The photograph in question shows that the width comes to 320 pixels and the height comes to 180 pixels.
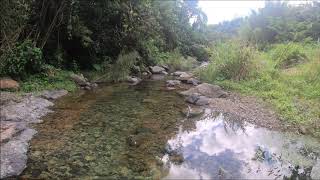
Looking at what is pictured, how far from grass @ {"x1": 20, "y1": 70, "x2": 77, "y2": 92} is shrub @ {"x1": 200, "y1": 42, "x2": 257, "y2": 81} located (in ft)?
17.3

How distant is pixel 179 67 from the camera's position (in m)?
19.1

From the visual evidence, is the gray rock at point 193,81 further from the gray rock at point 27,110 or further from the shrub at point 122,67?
the gray rock at point 27,110

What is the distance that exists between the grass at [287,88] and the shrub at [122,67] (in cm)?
295

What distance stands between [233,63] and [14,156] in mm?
8920

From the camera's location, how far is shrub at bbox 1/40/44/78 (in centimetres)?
1023

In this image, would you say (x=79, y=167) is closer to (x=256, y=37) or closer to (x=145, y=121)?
(x=145, y=121)

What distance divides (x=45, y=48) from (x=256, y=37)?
15.5 meters

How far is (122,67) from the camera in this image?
14.1 m

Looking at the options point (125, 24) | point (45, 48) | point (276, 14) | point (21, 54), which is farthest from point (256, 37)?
point (21, 54)

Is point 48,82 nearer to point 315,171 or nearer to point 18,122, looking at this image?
point 18,122

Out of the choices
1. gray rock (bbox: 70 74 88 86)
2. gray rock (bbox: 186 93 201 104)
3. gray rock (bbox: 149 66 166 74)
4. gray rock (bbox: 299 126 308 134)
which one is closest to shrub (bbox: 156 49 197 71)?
gray rock (bbox: 149 66 166 74)

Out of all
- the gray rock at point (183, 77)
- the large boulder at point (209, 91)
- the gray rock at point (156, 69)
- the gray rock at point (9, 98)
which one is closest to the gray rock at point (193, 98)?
the large boulder at point (209, 91)

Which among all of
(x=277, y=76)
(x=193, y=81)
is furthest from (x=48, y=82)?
(x=277, y=76)

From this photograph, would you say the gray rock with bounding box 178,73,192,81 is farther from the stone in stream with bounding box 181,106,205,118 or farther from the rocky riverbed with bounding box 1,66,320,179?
the stone in stream with bounding box 181,106,205,118
